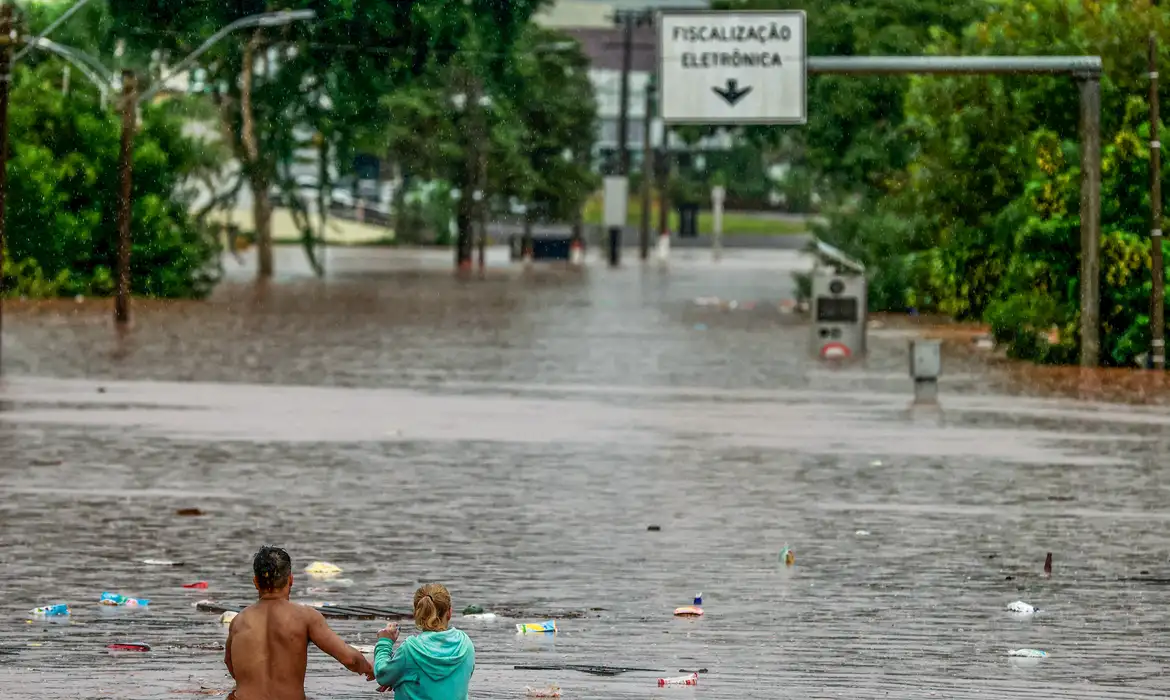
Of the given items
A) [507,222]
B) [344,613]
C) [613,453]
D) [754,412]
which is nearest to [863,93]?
[754,412]

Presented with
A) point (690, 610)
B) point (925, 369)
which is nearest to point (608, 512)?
point (690, 610)

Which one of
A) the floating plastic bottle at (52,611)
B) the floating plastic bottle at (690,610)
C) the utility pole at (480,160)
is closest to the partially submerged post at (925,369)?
the floating plastic bottle at (690,610)

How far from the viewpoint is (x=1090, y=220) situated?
31.4 metres

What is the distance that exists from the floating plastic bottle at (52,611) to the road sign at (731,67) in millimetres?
22965

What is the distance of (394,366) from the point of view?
31641 mm

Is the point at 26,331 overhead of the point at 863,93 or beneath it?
beneath

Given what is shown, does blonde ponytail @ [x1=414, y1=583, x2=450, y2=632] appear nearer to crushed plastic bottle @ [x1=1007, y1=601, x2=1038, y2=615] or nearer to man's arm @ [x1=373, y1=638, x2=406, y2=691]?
man's arm @ [x1=373, y1=638, x2=406, y2=691]

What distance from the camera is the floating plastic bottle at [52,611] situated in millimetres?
11578

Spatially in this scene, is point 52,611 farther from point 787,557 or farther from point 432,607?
point 432,607

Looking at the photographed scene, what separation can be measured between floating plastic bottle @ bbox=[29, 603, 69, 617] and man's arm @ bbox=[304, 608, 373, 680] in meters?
4.37

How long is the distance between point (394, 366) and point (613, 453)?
11432 millimetres

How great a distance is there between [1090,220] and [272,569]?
25.2 meters

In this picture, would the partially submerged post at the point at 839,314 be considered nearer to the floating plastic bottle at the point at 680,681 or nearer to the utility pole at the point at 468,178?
the floating plastic bottle at the point at 680,681

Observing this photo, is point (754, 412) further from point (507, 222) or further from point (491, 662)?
point (507, 222)
